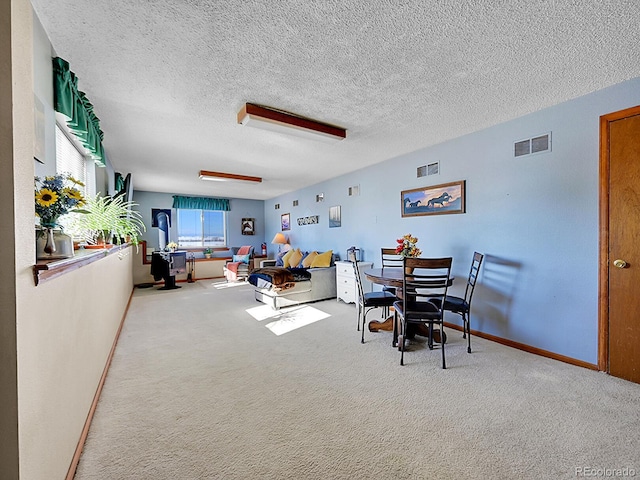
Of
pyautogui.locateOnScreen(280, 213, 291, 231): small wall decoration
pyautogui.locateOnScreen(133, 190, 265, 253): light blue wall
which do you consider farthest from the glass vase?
A: pyautogui.locateOnScreen(133, 190, 265, 253): light blue wall

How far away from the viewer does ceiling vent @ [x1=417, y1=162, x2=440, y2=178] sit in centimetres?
385

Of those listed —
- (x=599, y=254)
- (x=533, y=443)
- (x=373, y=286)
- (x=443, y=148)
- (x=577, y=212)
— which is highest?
(x=443, y=148)

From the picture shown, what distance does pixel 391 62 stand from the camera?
205cm

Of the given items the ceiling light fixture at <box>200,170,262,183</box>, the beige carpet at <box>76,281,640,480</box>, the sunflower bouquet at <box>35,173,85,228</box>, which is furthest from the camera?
the ceiling light fixture at <box>200,170,262,183</box>

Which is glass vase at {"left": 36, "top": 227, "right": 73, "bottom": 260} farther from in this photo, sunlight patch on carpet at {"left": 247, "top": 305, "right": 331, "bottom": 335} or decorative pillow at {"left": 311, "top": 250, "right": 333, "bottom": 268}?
decorative pillow at {"left": 311, "top": 250, "right": 333, "bottom": 268}

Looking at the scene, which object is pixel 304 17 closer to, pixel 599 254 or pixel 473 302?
pixel 599 254

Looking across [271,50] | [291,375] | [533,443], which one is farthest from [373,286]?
[271,50]

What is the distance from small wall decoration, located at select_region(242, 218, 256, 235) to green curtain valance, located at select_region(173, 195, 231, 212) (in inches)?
26.2

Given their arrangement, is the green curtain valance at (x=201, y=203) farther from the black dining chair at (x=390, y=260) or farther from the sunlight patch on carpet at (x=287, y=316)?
the black dining chair at (x=390, y=260)

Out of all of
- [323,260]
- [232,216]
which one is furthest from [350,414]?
[232,216]

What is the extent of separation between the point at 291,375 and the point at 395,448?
3.45ft

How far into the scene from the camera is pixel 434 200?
12.7 feet

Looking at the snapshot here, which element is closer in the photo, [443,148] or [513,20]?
[513,20]

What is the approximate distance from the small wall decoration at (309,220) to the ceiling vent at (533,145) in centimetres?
414
